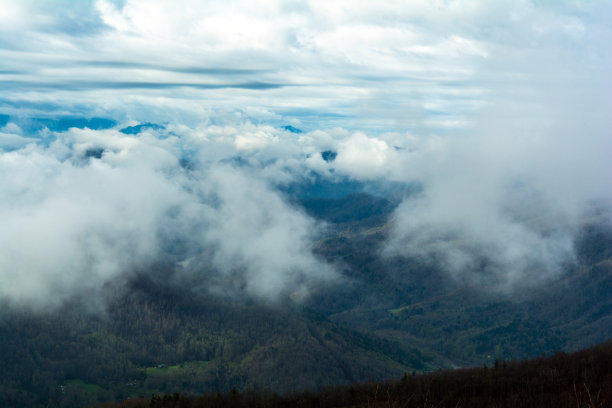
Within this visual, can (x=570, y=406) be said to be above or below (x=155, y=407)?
above

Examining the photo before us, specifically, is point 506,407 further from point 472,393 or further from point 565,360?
point 565,360

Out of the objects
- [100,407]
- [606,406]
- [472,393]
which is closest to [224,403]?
→ [472,393]

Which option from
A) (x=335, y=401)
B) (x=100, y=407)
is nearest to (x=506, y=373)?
(x=335, y=401)

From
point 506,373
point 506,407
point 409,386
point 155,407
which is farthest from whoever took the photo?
point 506,373

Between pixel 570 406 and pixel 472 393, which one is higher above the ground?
pixel 570 406

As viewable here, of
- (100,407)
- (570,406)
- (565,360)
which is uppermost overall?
(570,406)

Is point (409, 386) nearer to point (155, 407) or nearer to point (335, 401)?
point (335, 401)

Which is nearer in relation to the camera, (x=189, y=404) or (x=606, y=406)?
(x=606, y=406)

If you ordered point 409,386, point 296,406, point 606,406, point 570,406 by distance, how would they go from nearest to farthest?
point 606,406 < point 570,406 < point 296,406 < point 409,386

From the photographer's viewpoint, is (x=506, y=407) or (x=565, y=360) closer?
(x=506, y=407)
